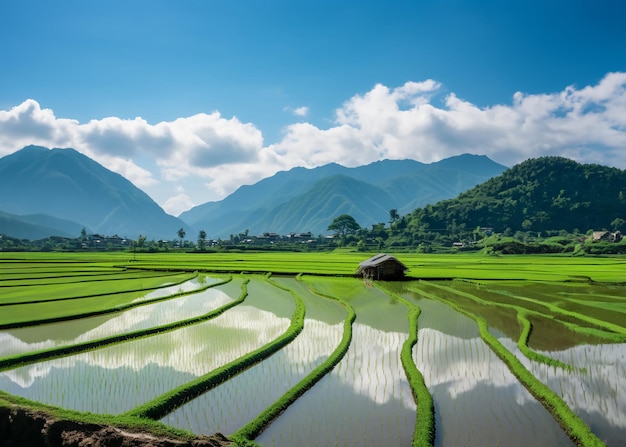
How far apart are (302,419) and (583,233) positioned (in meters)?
121

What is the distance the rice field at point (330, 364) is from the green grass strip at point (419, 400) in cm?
8

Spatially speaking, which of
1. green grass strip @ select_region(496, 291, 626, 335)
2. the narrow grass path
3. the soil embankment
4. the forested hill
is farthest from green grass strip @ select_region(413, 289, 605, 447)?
the forested hill

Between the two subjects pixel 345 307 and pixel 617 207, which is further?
pixel 617 207

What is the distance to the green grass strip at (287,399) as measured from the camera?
743 cm

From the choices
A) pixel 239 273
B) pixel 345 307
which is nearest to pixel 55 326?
pixel 345 307

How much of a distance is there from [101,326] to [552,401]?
52.5ft

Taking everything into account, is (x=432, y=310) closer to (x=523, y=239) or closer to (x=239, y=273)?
(x=239, y=273)

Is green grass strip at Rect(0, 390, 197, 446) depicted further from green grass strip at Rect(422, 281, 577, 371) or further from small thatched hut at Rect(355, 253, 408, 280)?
small thatched hut at Rect(355, 253, 408, 280)

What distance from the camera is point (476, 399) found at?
926 cm

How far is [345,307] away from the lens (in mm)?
20406

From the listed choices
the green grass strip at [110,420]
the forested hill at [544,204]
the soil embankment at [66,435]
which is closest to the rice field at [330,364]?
the green grass strip at [110,420]

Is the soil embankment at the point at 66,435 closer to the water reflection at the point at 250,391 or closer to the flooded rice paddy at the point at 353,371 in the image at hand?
the flooded rice paddy at the point at 353,371

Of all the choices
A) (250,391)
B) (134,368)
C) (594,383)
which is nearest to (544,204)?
(594,383)

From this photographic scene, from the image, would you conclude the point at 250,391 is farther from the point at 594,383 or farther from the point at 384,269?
the point at 384,269
